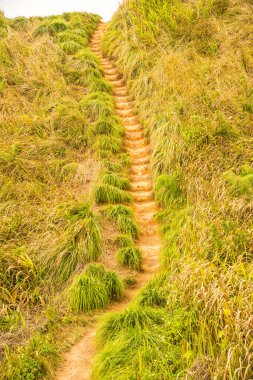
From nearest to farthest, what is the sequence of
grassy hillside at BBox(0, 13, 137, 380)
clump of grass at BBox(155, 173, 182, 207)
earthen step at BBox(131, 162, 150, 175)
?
grassy hillside at BBox(0, 13, 137, 380) → clump of grass at BBox(155, 173, 182, 207) → earthen step at BBox(131, 162, 150, 175)

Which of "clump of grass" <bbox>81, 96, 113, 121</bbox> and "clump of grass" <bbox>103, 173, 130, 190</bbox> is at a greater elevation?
"clump of grass" <bbox>81, 96, 113, 121</bbox>

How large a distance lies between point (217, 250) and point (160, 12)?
1111 centimetres

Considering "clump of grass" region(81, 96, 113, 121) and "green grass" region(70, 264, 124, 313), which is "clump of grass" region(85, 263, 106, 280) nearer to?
"green grass" region(70, 264, 124, 313)

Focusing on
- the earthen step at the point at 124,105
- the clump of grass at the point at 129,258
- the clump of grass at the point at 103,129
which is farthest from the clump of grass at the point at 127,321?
the earthen step at the point at 124,105

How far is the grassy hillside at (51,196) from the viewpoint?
530cm

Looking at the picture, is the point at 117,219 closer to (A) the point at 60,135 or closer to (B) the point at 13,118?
(A) the point at 60,135

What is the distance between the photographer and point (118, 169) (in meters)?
9.09

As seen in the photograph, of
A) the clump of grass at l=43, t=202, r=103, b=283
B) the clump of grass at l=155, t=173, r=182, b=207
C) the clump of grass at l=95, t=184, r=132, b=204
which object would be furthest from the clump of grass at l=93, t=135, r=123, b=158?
the clump of grass at l=43, t=202, r=103, b=283

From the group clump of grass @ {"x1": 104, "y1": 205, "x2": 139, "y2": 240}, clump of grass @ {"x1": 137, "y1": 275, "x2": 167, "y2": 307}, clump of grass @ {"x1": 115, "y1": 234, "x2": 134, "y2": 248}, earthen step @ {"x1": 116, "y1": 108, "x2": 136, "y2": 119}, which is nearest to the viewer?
clump of grass @ {"x1": 137, "y1": 275, "x2": 167, "y2": 307}

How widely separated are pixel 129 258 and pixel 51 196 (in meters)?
2.07

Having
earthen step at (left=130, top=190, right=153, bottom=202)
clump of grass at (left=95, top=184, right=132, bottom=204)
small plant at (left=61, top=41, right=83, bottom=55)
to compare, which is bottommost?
earthen step at (left=130, top=190, right=153, bottom=202)

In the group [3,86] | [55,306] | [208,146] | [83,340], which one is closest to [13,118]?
[3,86]

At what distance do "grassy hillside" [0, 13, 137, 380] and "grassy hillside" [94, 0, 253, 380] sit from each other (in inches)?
30.5

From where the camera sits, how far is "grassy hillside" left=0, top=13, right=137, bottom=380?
17.4ft
